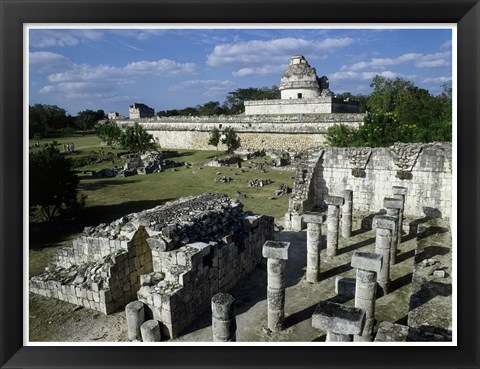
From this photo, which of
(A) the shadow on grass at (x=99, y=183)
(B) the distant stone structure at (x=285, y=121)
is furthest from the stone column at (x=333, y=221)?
(B) the distant stone structure at (x=285, y=121)

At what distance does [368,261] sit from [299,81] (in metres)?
40.3

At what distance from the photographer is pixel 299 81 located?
1713 inches

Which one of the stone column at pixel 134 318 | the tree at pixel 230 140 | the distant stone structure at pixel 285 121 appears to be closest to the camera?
the stone column at pixel 134 318

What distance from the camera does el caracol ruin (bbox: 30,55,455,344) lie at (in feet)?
19.9

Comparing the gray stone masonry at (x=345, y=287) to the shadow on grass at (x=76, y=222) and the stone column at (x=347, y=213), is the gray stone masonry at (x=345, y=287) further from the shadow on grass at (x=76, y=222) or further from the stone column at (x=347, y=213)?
the shadow on grass at (x=76, y=222)

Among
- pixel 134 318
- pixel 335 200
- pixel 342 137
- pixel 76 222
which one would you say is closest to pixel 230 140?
pixel 342 137

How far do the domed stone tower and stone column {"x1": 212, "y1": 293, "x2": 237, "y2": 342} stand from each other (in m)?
39.6

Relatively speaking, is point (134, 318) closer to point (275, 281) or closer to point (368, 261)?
point (275, 281)

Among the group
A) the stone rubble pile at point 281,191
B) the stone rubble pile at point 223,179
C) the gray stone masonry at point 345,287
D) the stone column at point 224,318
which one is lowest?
the gray stone masonry at point 345,287

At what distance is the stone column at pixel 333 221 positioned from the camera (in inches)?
409

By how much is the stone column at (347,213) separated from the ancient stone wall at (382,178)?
1893 millimetres

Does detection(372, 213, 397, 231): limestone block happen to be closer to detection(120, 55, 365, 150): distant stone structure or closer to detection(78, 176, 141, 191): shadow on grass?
detection(78, 176, 141, 191): shadow on grass

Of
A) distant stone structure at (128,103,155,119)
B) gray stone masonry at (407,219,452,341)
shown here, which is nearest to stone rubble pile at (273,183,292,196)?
gray stone masonry at (407,219,452,341)
